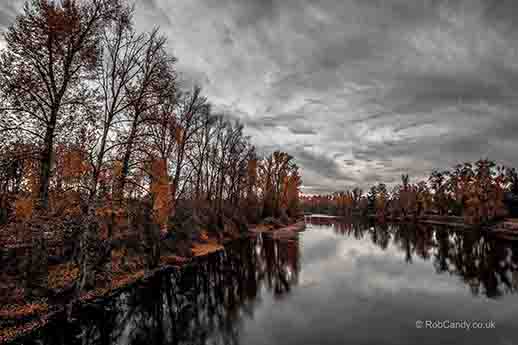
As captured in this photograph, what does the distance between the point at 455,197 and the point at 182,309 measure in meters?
78.8

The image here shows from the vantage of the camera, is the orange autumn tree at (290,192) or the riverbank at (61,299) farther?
the orange autumn tree at (290,192)

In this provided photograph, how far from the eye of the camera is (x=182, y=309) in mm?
11352

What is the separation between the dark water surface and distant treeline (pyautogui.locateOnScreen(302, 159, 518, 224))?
3583cm

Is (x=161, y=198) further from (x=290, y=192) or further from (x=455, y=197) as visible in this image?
(x=455, y=197)

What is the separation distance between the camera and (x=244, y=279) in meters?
16.4

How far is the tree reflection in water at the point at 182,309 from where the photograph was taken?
28.2 feet

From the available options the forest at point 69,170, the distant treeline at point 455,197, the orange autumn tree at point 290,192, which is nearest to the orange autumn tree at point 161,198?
the forest at point 69,170

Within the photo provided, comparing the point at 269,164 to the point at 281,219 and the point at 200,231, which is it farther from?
the point at 200,231

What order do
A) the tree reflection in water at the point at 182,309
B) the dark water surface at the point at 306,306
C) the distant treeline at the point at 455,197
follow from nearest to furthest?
the tree reflection in water at the point at 182,309
the dark water surface at the point at 306,306
the distant treeline at the point at 455,197

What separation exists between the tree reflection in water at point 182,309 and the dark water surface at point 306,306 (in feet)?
0.12

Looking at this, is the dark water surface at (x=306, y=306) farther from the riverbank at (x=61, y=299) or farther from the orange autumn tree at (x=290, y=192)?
the orange autumn tree at (x=290, y=192)

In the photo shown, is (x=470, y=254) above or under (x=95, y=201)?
under

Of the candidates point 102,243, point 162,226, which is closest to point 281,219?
point 162,226

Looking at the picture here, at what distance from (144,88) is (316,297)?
15342mm
